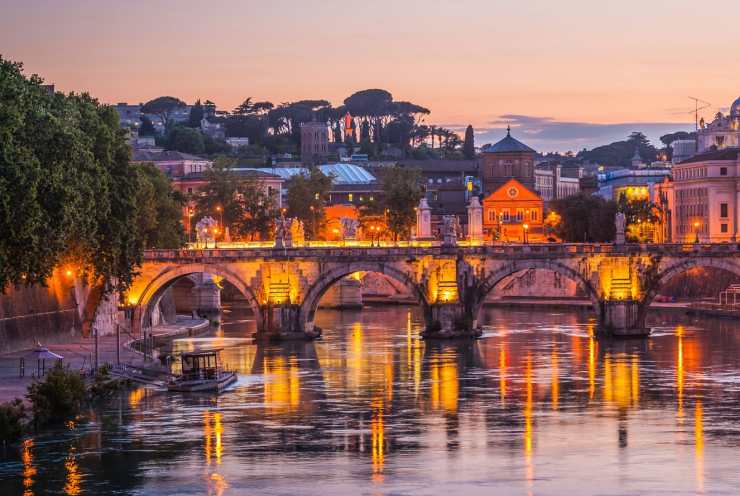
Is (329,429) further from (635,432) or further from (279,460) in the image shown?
(635,432)

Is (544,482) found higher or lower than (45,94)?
lower

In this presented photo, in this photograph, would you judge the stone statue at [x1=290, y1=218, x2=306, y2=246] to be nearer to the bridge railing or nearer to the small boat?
the bridge railing

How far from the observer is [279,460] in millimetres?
54344

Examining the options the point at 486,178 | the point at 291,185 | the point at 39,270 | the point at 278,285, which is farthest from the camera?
the point at 486,178

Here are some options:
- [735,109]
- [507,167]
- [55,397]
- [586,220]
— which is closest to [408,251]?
[55,397]

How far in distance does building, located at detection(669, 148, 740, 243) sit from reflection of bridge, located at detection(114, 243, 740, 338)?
5041 centimetres

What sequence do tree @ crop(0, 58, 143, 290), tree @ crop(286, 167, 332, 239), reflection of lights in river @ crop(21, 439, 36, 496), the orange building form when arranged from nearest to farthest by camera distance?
reflection of lights in river @ crop(21, 439, 36, 496)
tree @ crop(0, 58, 143, 290)
tree @ crop(286, 167, 332, 239)
the orange building

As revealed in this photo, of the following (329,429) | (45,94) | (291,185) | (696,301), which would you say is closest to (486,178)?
(291,185)

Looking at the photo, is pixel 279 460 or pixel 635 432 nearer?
pixel 279 460

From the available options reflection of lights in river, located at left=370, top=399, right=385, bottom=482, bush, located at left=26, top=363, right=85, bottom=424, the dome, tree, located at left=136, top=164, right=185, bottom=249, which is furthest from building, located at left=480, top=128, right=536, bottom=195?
bush, located at left=26, top=363, right=85, bottom=424

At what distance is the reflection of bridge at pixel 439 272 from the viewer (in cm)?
9706

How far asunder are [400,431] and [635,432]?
7.91 meters

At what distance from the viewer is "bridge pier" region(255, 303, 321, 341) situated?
96750 mm

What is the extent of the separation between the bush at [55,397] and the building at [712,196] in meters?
93.3
